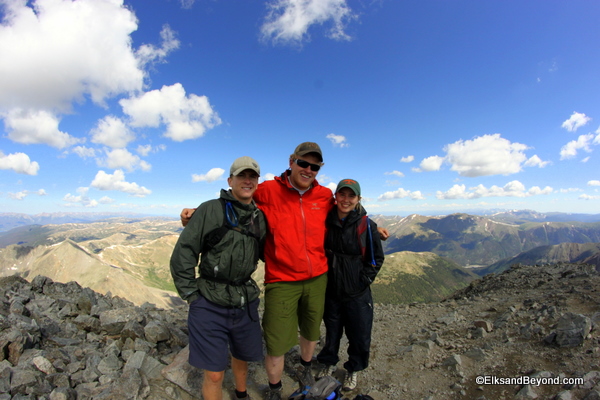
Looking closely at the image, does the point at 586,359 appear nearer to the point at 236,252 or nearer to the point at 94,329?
the point at 236,252

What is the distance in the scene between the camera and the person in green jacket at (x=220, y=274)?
198 inches

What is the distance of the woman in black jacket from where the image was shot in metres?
6.43

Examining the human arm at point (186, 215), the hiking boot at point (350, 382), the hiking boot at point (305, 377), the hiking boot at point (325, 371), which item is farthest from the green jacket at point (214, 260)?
the hiking boot at point (350, 382)

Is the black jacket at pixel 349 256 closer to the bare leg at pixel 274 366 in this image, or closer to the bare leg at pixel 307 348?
the bare leg at pixel 307 348

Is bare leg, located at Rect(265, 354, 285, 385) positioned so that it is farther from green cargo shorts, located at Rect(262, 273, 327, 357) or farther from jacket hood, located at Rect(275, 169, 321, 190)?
jacket hood, located at Rect(275, 169, 321, 190)

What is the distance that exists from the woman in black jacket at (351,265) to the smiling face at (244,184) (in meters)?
2.23

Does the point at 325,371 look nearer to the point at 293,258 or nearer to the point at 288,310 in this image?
the point at 288,310

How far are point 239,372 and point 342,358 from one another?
15.4 ft

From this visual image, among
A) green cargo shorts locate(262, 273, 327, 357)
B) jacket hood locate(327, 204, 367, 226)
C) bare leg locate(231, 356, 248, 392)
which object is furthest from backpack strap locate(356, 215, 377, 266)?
bare leg locate(231, 356, 248, 392)

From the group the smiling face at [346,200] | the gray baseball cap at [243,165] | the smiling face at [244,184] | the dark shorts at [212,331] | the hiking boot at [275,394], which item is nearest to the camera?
the dark shorts at [212,331]

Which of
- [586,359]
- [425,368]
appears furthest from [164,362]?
[586,359]

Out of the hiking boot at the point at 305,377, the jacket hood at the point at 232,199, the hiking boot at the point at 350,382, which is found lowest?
the hiking boot at the point at 350,382

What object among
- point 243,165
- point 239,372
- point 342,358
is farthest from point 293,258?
point 342,358

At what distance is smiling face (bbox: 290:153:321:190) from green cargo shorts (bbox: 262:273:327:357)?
7.50 ft
